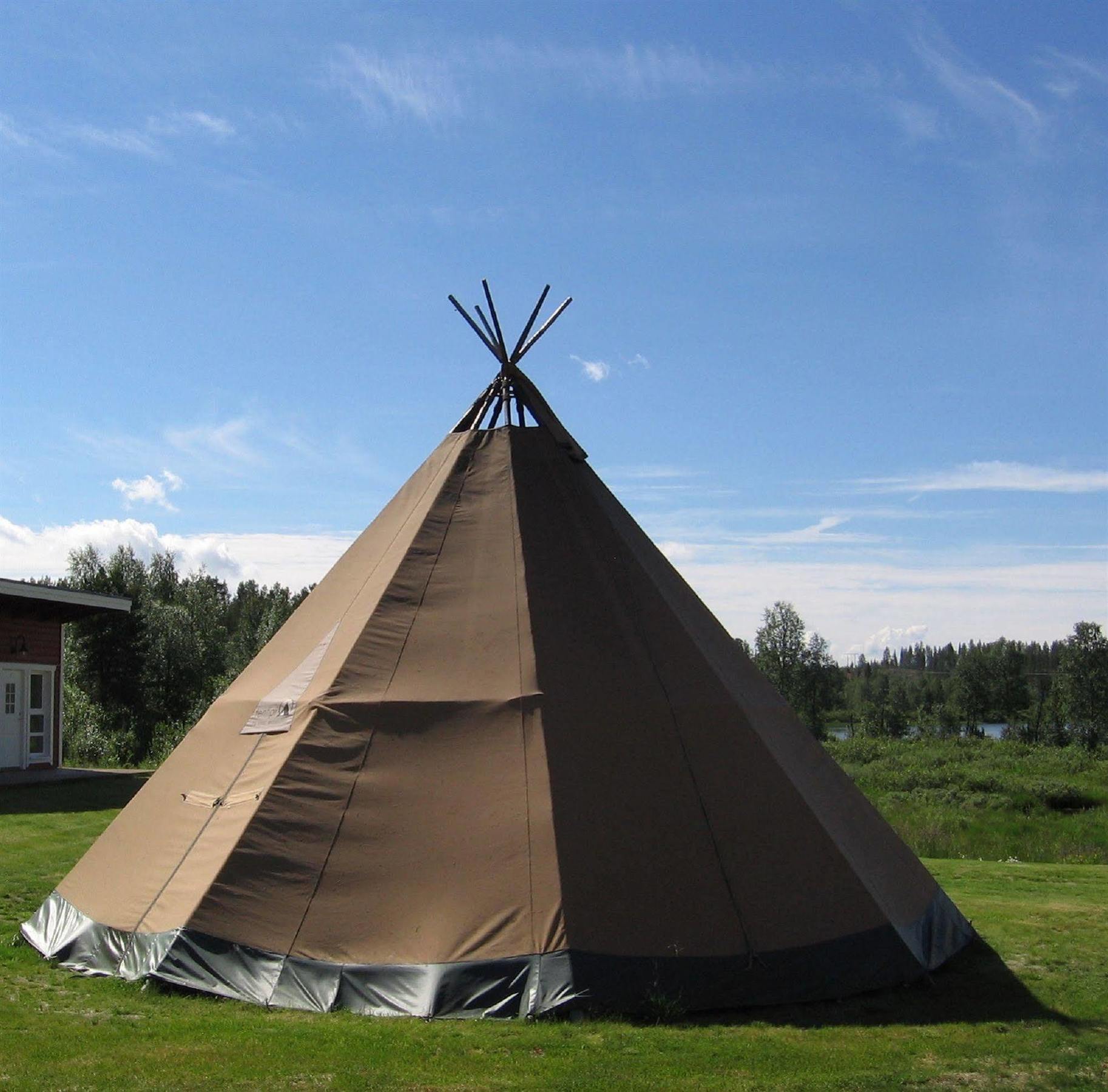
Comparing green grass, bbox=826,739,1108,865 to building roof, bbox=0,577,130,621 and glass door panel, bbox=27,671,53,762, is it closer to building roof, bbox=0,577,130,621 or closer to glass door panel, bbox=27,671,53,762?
building roof, bbox=0,577,130,621

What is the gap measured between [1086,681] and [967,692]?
17.9m

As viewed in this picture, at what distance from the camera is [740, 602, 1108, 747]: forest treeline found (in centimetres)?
5884

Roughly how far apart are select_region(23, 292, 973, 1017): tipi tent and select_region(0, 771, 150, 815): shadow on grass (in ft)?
28.9

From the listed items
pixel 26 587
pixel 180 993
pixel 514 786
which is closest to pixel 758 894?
pixel 514 786

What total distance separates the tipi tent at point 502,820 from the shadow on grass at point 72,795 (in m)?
8.81

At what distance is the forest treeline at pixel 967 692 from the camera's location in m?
58.8

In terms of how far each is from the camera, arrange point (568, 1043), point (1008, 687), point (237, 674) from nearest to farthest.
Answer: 1. point (568, 1043)
2. point (237, 674)
3. point (1008, 687)

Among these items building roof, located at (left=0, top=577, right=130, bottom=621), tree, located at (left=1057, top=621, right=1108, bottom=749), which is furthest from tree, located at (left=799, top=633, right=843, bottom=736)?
building roof, located at (left=0, top=577, right=130, bottom=621)

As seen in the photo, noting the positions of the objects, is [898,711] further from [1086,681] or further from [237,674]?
[237,674]

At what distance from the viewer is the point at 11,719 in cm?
2044

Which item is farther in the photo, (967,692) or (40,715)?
(967,692)

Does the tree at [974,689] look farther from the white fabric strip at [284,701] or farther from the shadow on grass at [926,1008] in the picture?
the white fabric strip at [284,701]

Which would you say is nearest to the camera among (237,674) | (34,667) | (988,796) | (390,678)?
(390,678)

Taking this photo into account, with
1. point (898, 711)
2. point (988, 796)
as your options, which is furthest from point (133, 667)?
point (898, 711)
